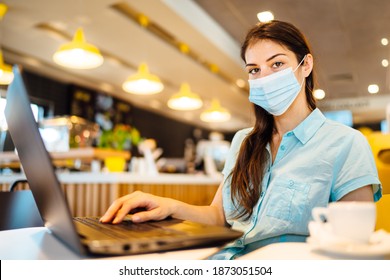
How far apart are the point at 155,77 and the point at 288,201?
3519 millimetres

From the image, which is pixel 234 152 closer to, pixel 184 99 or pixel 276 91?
pixel 276 91

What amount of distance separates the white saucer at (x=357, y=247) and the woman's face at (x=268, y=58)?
1.68 ft

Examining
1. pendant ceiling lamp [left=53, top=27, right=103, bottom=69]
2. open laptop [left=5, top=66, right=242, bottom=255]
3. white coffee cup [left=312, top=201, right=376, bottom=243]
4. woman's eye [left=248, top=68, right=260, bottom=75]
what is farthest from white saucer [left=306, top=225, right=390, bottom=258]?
pendant ceiling lamp [left=53, top=27, right=103, bottom=69]

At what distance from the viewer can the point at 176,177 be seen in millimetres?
3312

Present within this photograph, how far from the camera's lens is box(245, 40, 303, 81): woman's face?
3.08 feet

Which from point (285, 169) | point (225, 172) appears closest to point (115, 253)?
point (285, 169)

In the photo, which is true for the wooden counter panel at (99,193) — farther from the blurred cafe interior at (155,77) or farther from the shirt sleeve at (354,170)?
the shirt sleeve at (354,170)

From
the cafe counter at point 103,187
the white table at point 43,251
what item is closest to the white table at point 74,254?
the white table at point 43,251

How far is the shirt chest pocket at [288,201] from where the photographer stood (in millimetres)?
877

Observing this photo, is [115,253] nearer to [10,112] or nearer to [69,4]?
[10,112]

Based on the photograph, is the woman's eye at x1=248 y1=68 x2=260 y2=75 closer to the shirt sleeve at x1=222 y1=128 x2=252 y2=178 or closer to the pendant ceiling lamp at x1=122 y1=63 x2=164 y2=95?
the shirt sleeve at x1=222 y1=128 x2=252 y2=178

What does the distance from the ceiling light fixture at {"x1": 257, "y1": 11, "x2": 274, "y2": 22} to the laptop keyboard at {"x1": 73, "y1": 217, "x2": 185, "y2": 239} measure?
66 cm

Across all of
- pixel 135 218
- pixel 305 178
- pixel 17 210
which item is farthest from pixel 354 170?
pixel 17 210

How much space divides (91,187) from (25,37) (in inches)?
108
